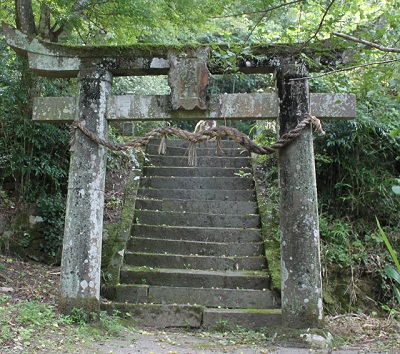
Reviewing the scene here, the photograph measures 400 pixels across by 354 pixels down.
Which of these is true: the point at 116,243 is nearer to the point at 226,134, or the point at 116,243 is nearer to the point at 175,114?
the point at 175,114

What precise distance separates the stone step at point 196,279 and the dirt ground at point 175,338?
2.50 feet

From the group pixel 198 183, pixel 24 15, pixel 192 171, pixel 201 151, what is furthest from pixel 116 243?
pixel 24 15

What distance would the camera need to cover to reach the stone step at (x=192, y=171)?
25.3ft

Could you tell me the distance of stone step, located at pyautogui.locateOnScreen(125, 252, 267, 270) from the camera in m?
5.84

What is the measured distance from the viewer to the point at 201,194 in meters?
7.17

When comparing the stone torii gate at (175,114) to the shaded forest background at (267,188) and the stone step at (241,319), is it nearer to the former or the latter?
the stone step at (241,319)

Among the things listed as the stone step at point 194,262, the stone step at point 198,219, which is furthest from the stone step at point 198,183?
the stone step at point 194,262

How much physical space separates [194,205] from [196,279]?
1589 millimetres

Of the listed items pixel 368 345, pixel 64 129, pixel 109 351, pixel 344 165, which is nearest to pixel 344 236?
pixel 344 165

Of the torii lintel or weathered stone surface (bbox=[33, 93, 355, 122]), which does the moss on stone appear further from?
the torii lintel

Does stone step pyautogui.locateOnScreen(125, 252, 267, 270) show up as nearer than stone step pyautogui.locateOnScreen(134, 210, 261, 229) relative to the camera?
Yes

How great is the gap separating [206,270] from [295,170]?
6.58ft

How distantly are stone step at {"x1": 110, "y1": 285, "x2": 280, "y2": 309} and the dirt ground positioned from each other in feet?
1.66

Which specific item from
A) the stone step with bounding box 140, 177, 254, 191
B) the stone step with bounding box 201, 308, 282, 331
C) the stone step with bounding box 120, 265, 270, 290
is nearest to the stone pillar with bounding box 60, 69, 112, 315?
the stone step with bounding box 120, 265, 270, 290
